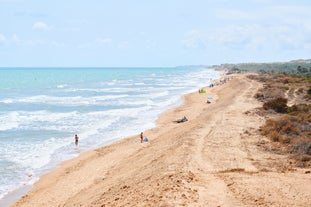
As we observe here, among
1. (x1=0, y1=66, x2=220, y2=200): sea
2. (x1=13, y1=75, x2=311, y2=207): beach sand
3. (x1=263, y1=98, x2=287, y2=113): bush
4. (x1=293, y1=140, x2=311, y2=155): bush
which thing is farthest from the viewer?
(x1=263, y1=98, x2=287, y2=113): bush

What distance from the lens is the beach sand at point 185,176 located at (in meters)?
12.3

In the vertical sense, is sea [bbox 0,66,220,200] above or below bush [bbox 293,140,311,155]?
below

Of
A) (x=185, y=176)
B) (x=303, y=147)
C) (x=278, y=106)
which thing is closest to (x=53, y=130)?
(x=278, y=106)

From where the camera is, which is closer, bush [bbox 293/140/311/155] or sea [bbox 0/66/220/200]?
bush [bbox 293/140/311/155]

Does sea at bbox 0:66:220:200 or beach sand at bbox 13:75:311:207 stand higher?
beach sand at bbox 13:75:311:207

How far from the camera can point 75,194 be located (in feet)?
53.7

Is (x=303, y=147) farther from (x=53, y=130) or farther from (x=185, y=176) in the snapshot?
(x=53, y=130)

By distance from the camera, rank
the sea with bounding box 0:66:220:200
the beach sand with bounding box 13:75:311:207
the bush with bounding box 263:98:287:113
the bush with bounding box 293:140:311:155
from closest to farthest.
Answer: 1. the beach sand with bounding box 13:75:311:207
2. the bush with bounding box 293:140:311:155
3. the sea with bounding box 0:66:220:200
4. the bush with bounding box 263:98:287:113

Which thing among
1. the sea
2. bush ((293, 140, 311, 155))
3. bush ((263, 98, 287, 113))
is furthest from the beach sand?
bush ((263, 98, 287, 113))

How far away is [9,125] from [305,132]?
25.4 metres

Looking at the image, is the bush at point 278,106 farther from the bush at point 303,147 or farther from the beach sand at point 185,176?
the bush at point 303,147

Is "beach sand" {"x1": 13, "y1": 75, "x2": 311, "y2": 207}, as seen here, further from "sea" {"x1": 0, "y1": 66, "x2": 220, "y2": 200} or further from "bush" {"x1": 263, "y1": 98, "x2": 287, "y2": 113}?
"bush" {"x1": 263, "y1": 98, "x2": 287, "y2": 113}

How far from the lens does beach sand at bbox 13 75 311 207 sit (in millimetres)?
12289

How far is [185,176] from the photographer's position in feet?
45.5
